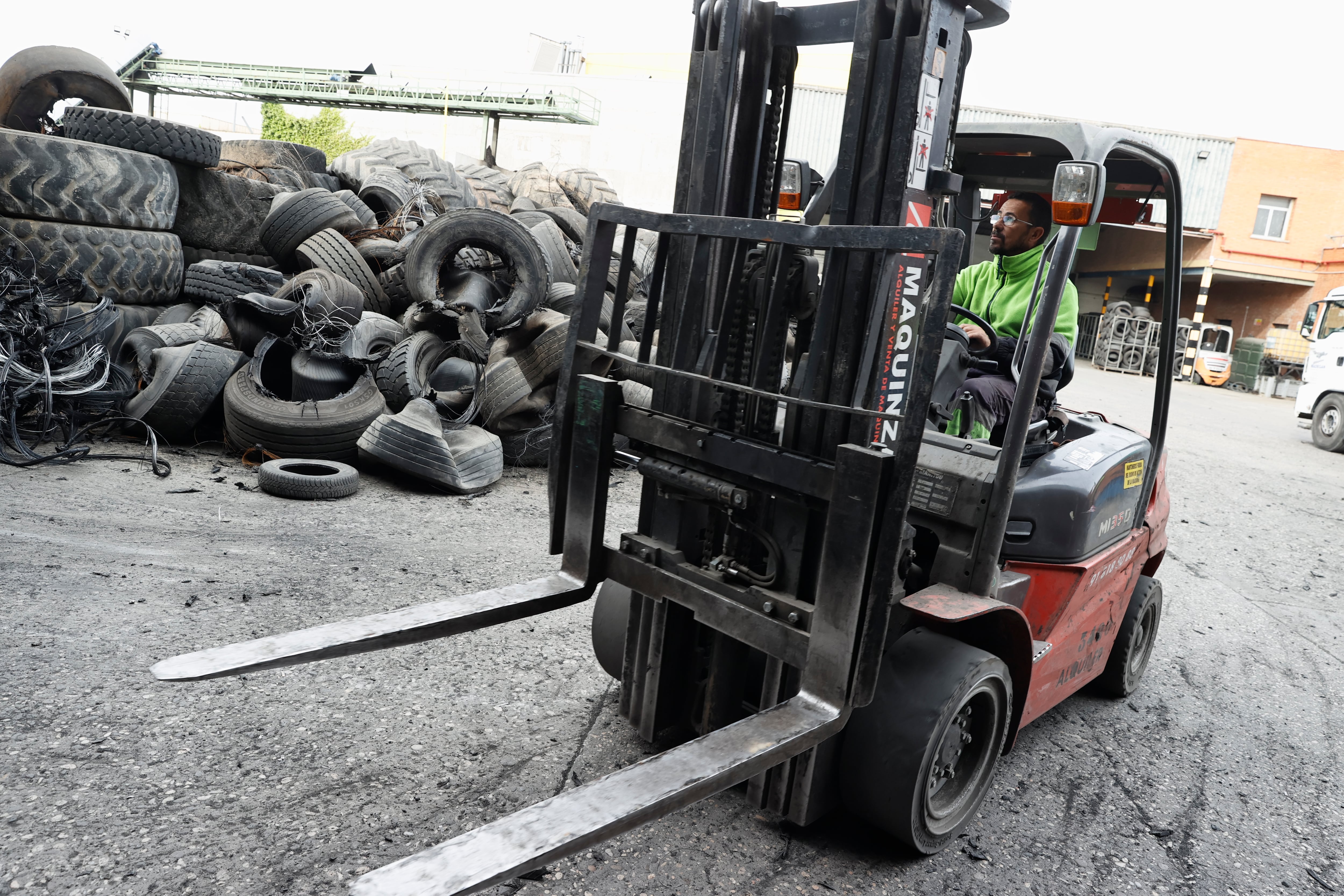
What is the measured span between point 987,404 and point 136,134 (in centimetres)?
744

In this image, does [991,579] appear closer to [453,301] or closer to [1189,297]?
[453,301]

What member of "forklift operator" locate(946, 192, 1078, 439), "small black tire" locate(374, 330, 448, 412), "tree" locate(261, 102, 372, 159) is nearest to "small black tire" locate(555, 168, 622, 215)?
"small black tire" locate(374, 330, 448, 412)

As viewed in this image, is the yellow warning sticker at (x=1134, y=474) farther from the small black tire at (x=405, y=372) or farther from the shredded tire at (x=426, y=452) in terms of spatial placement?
the small black tire at (x=405, y=372)

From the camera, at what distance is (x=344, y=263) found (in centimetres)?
838

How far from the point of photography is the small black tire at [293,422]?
6.42 m

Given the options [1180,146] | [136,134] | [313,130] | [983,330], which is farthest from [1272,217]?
[313,130]

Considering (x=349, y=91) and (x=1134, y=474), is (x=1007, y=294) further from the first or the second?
(x=349, y=91)

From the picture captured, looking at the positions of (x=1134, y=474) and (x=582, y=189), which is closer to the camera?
(x=1134, y=474)

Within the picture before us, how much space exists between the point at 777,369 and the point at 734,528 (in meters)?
0.52

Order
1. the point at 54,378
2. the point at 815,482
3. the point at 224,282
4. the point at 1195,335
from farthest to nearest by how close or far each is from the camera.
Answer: the point at 1195,335 → the point at 224,282 → the point at 54,378 → the point at 815,482

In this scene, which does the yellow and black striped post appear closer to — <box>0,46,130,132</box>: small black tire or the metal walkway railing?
the metal walkway railing

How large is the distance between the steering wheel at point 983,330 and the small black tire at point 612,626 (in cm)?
175

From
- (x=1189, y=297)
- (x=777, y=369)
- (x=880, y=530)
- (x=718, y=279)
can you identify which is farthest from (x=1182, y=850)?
(x=1189, y=297)

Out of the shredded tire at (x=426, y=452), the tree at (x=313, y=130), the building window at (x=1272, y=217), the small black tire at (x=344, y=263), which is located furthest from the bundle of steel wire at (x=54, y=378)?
the tree at (x=313, y=130)
